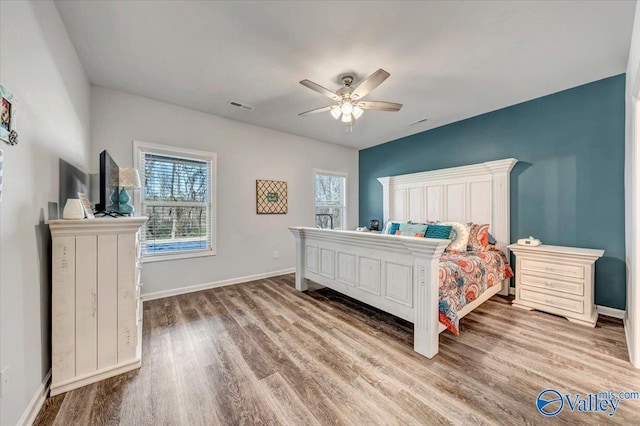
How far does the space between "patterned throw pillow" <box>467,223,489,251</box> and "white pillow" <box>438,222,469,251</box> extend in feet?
0.39

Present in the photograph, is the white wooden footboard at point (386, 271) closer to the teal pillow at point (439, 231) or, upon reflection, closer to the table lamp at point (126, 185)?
the teal pillow at point (439, 231)

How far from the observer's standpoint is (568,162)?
3111 mm

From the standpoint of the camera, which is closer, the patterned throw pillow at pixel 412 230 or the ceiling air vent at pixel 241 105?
the ceiling air vent at pixel 241 105

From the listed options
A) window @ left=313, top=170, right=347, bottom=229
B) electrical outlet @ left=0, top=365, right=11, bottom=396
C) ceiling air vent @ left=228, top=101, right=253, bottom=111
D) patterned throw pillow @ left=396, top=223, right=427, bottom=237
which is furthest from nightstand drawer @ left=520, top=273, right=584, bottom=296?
electrical outlet @ left=0, top=365, right=11, bottom=396

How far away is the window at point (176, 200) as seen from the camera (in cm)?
341

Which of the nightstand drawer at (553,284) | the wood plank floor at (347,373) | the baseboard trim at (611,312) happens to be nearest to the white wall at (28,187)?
the wood plank floor at (347,373)

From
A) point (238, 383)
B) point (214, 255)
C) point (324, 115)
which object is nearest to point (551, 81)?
point (324, 115)

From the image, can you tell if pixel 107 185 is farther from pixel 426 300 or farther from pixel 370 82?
pixel 426 300

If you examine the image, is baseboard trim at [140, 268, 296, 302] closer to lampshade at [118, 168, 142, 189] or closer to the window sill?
the window sill

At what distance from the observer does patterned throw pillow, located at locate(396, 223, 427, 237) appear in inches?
141

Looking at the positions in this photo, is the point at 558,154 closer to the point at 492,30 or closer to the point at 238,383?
the point at 492,30

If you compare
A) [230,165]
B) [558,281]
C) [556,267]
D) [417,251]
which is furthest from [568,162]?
[230,165]

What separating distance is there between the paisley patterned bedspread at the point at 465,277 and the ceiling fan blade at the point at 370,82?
1.85 m

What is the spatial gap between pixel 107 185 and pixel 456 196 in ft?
15.1
